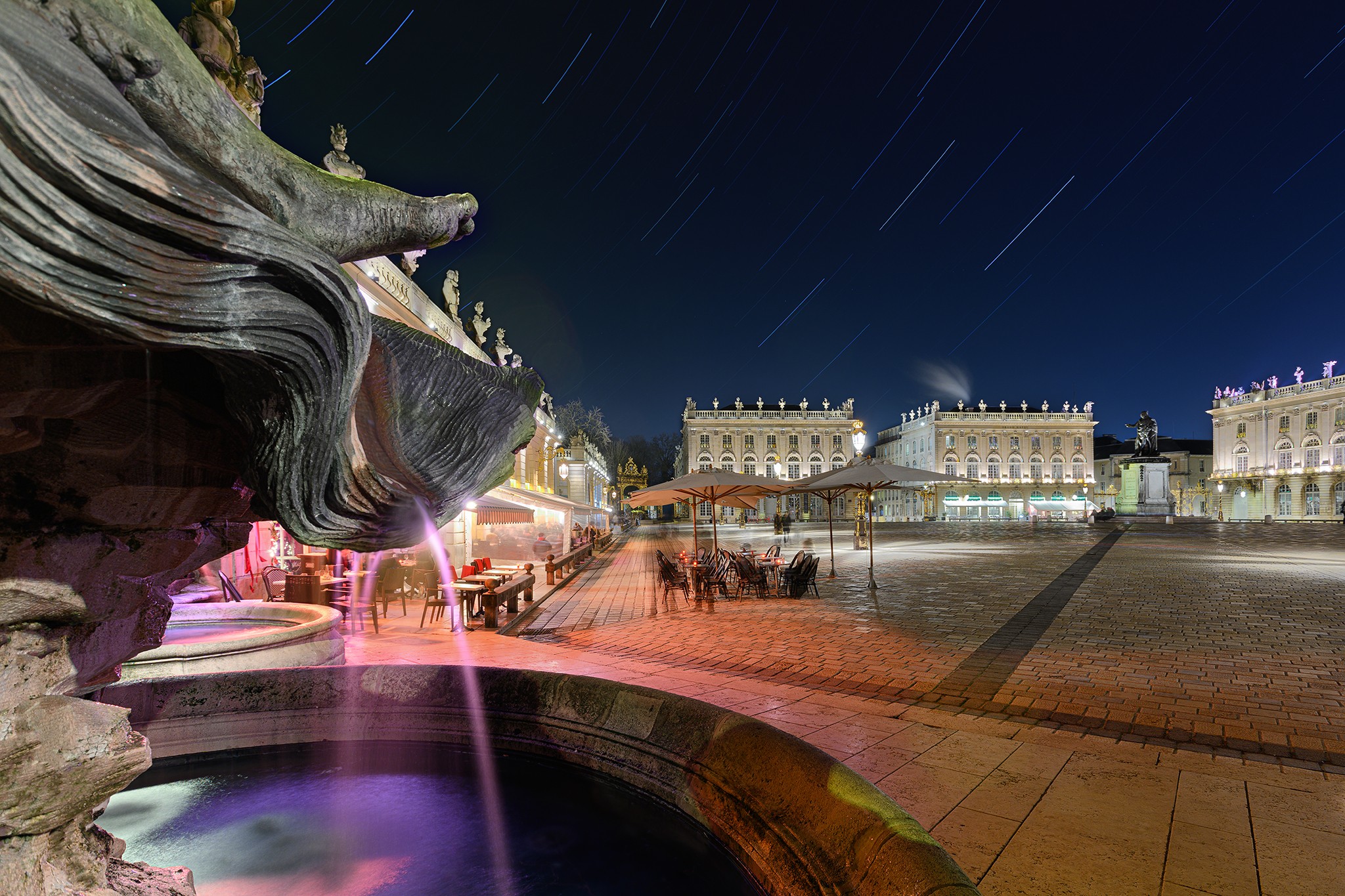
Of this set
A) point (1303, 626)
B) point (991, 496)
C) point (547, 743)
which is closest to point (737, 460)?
point (991, 496)

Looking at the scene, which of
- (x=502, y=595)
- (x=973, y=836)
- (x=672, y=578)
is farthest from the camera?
(x=672, y=578)

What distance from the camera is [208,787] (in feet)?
11.9

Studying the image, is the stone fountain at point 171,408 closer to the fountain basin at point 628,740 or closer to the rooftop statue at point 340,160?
the fountain basin at point 628,740

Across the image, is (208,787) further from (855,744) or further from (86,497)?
(855,744)

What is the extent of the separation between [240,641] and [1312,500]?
8278 cm

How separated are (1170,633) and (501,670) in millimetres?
8145

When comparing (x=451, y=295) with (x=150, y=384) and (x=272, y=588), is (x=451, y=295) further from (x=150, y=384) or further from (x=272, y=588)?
(x=150, y=384)

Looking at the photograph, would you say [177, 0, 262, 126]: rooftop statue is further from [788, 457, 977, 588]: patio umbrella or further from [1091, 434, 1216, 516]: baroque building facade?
[1091, 434, 1216, 516]: baroque building facade

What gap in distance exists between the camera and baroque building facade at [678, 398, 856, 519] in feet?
257

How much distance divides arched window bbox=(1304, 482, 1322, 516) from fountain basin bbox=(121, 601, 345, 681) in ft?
266

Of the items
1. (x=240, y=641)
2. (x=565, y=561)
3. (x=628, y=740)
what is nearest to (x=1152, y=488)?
(x=565, y=561)

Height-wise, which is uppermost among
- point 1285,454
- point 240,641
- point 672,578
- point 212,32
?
point 212,32

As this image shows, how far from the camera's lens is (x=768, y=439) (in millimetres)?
79438

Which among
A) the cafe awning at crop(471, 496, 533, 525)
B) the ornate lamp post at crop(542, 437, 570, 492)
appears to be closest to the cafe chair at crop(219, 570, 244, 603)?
the cafe awning at crop(471, 496, 533, 525)
